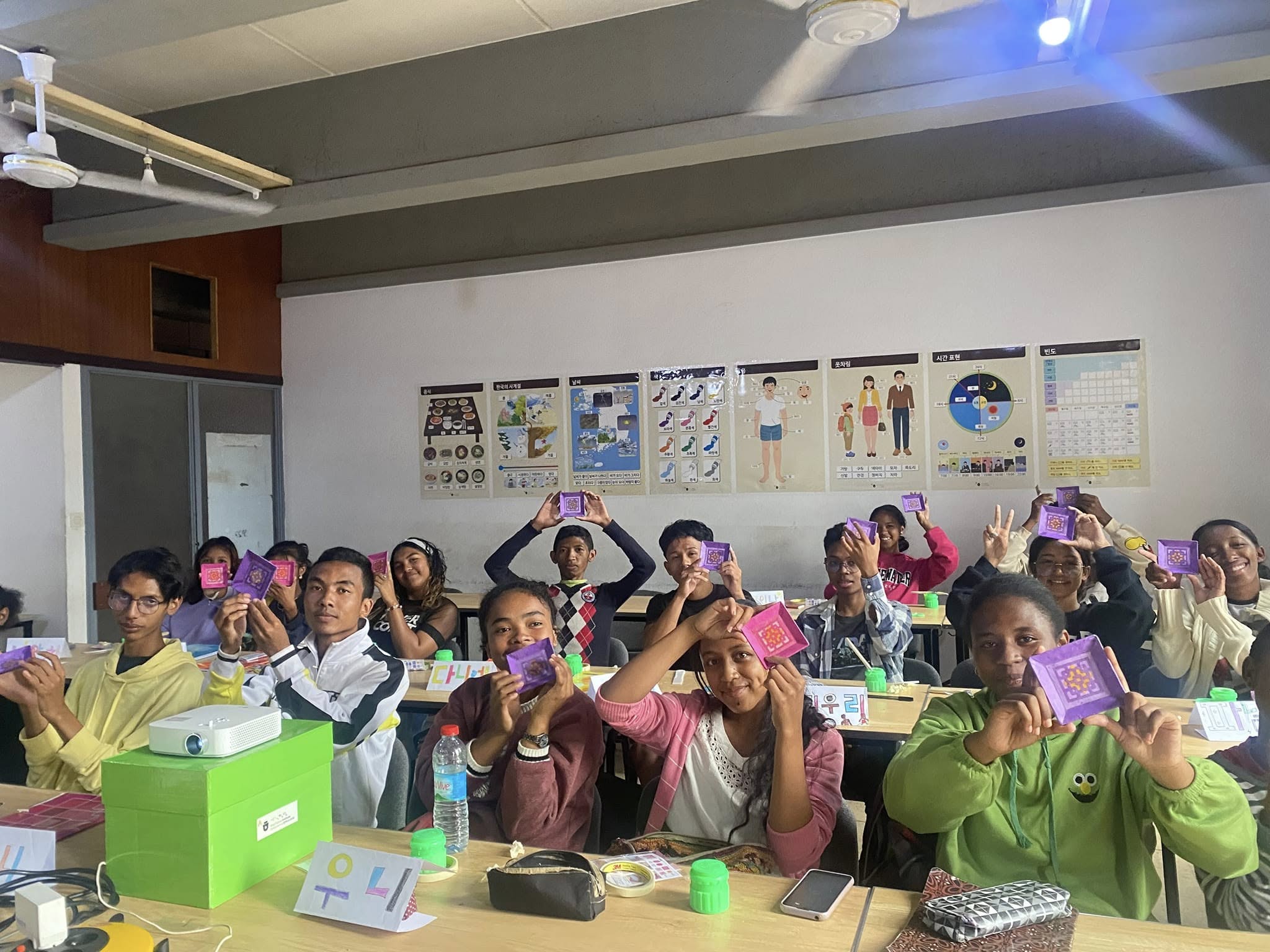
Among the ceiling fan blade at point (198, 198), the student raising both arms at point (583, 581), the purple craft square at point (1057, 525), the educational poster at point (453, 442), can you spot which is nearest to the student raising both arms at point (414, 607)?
the student raising both arms at point (583, 581)

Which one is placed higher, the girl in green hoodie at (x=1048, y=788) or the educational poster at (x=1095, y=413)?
the educational poster at (x=1095, y=413)

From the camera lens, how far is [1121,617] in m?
3.32

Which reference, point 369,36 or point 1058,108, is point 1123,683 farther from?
point 369,36

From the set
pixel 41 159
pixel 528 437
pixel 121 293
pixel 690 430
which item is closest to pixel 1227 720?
pixel 690 430

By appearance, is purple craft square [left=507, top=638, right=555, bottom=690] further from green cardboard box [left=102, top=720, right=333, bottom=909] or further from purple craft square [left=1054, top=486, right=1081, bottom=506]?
purple craft square [left=1054, top=486, right=1081, bottom=506]

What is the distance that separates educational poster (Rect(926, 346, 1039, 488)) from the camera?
505cm

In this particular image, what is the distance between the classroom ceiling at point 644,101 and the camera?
10.1ft

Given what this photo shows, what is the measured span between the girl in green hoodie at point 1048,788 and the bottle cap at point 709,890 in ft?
1.36

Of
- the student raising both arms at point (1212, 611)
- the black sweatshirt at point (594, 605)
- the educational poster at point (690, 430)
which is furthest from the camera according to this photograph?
the educational poster at point (690, 430)

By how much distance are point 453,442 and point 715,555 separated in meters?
3.17

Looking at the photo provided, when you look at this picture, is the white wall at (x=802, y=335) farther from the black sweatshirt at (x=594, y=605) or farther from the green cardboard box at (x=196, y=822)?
the green cardboard box at (x=196, y=822)

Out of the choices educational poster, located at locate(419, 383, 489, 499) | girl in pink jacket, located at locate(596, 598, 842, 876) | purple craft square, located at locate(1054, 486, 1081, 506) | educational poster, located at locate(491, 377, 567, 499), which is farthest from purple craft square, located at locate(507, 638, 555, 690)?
educational poster, located at locate(419, 383, 489, 499)

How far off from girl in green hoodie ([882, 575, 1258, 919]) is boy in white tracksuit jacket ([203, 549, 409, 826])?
4.44 ft

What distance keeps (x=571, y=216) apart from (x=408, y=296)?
136cm
